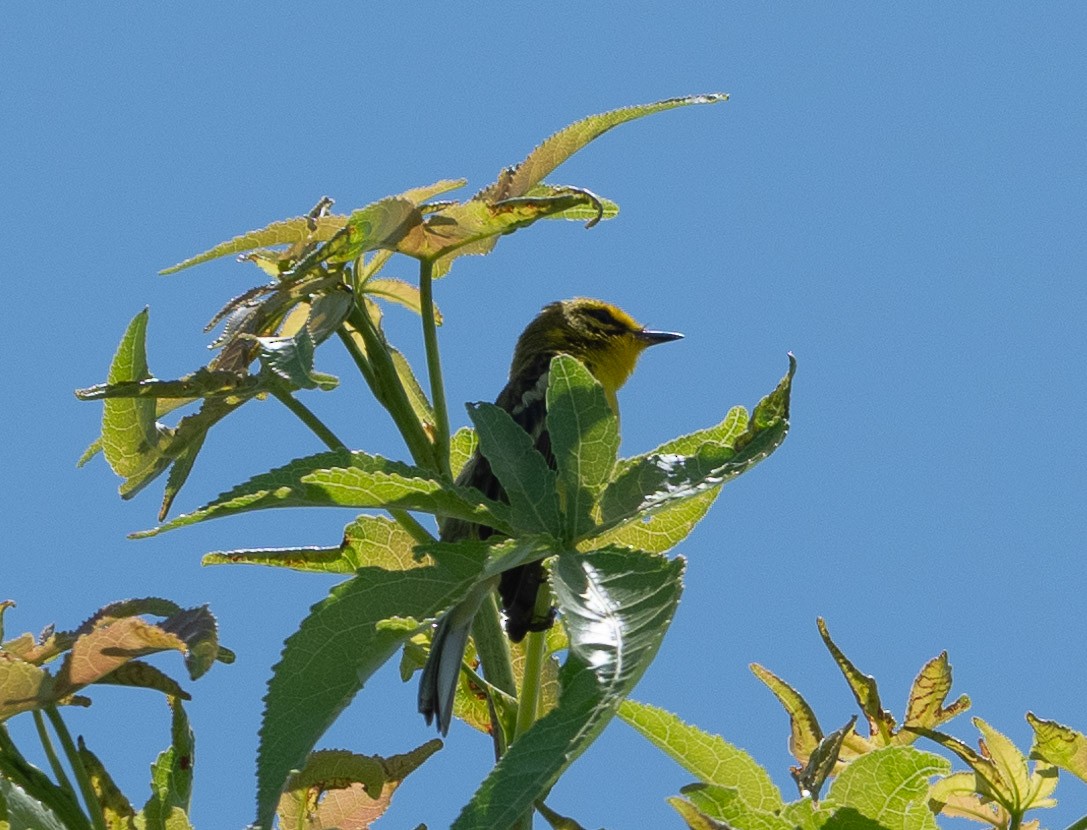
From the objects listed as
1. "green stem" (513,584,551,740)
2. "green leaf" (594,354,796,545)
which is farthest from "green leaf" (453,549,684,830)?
"green stem" (513,584,551,740)

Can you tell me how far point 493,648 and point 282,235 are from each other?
700 mm

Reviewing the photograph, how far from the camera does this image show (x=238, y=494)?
5.48ft

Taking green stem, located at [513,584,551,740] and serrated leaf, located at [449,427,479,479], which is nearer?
green stem, located at [513,584,551,740]

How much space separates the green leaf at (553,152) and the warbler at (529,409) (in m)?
0.47

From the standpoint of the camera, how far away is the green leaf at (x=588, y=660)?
55.4 inches

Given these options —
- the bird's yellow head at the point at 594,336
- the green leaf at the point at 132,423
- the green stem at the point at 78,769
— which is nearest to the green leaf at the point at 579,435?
Result: the green leaf at the point at 132,423

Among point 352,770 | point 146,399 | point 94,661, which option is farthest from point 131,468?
point 352,770

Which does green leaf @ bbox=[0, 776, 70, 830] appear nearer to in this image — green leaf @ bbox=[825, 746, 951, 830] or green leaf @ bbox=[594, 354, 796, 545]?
green leaf @ bbox=[594, 354, 796, 545]

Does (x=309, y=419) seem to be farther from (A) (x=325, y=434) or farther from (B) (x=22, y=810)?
(B) (x=22, y=810)

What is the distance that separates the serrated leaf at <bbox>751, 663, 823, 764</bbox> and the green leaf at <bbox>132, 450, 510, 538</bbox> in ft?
1.87

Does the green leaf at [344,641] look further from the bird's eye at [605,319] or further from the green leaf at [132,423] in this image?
the bird's eye at [605,319]

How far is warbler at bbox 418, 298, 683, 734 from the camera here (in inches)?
69.7

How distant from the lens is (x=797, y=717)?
2.14 m

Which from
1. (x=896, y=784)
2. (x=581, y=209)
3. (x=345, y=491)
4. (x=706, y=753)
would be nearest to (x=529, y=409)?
(x=581, y=209)
